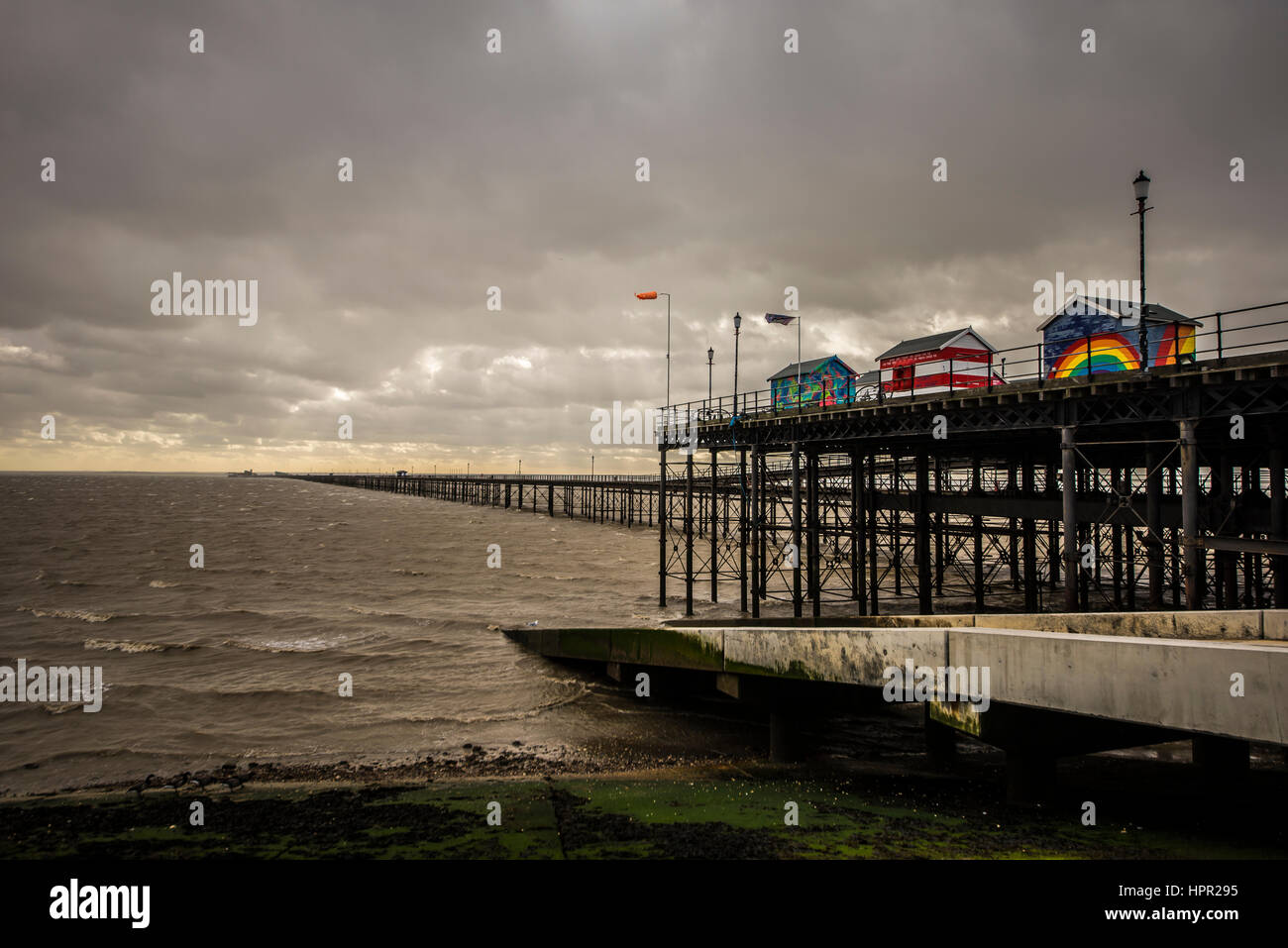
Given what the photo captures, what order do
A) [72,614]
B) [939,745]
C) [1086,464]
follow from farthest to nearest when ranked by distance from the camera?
[72,614]
[1086,464]
[939,745]

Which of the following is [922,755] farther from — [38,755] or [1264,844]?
[38,755]

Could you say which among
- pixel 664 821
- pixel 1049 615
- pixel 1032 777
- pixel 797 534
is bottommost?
pixel 664 821

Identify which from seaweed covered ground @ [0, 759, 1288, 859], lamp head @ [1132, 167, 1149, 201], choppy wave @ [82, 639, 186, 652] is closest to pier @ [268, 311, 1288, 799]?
seaweed covered ground @ [0, 759, 1288, 859]

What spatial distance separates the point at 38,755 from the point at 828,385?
23617 mm

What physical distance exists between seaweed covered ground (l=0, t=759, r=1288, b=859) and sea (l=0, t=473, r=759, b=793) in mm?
3228

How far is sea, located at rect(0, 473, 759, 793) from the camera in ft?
43.5

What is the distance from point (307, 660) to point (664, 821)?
15.7m

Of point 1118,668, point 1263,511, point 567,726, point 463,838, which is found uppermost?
point 1263,511

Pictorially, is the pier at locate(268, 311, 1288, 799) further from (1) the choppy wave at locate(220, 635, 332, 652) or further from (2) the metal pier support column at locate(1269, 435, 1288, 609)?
(1) the choppy wave at locate(220, 635, 332, 652)

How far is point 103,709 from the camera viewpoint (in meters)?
15.1

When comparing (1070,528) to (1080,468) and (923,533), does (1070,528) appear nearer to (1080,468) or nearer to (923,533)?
(923,533)

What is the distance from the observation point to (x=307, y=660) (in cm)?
1953

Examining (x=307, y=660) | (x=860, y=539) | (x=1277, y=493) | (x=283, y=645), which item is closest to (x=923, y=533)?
(x=860, y=539)
